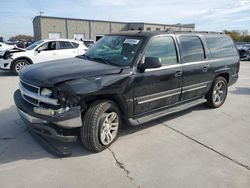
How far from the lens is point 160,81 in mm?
4410

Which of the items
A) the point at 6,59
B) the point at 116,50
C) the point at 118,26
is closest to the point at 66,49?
the point at 6,59

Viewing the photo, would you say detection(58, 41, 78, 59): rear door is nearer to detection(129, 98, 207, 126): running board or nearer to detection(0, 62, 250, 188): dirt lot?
detection(0, 62, 250, 188): dirt lot

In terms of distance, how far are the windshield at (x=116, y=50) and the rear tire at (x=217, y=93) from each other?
2.55m

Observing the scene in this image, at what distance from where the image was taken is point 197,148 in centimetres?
400

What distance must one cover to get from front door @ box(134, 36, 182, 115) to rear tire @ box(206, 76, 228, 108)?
1394mm

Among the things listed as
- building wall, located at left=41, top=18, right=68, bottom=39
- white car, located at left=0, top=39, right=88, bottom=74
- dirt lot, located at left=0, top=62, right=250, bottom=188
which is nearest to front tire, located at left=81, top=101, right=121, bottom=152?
dirt lot, located at left=0, top=62, right=250, bottom=188

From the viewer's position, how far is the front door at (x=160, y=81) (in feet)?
13.6

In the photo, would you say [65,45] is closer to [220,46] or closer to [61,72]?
[220,46]

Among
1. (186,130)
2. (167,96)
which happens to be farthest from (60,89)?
(186,130)

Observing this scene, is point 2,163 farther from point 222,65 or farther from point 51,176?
point 222,65

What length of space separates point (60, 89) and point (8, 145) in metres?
1.49

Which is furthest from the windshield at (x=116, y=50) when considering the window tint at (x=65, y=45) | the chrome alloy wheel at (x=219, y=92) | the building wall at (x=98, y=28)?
the building wall at (x=98, y=28)

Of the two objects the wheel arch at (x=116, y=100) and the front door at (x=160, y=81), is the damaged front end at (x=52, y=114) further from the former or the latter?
the front door at (x=160, y=81)

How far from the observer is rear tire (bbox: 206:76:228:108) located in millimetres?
5906
